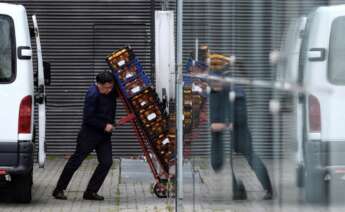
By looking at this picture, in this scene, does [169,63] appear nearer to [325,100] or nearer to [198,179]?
[198,179]

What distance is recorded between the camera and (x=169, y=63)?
428 inches

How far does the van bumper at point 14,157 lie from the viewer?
998 cm

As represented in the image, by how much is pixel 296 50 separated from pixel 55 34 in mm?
12652

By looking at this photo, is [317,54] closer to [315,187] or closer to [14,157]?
[315,187]

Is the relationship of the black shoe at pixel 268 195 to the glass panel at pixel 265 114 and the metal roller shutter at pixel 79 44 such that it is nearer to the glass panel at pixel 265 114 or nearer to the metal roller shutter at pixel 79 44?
the glass panel at pixel 265 114

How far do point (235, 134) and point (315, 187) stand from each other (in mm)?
1342

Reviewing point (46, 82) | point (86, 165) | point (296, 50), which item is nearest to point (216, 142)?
point (296, 50)

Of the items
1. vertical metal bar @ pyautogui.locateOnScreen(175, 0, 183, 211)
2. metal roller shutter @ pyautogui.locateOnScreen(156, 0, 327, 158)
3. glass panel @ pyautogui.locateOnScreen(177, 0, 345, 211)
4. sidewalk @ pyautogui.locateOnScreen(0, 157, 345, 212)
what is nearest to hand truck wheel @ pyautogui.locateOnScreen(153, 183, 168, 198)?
sidewalk @ pyautogui.locateOnScreen(0, 157, 345, 212)

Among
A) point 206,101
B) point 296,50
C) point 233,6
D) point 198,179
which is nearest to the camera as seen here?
point 296,50

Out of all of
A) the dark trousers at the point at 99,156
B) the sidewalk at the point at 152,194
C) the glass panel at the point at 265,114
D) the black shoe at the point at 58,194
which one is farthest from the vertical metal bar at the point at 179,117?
the black shoe at the point at 58,194

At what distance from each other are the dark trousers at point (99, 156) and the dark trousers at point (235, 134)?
594cm

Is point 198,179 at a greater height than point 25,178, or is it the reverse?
point 198,179

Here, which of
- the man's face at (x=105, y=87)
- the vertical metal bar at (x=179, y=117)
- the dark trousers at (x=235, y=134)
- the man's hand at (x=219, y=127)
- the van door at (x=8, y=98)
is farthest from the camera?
the man's face at (x=105, y=87)

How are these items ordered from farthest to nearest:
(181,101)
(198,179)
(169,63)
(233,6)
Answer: (169,63) → (181,101) → (198,179) → (233,6)
